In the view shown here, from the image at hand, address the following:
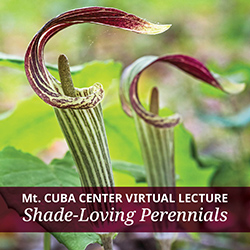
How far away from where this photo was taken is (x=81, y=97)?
0.43 metres

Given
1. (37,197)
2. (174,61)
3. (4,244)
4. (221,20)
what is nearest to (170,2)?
(221,20)

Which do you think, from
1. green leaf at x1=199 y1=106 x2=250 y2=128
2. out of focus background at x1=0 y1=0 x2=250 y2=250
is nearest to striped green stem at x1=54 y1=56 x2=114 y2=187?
out of focus background at x1=0 y1=0 x2=250 y2=250

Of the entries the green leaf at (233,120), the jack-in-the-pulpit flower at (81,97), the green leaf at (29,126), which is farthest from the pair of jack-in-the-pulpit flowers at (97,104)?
the green leaf at (233,120)

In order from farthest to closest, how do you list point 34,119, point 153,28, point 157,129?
point 34,119 < point 157,129 < point 153,28

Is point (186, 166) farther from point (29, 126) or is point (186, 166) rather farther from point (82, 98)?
point (82, 98)

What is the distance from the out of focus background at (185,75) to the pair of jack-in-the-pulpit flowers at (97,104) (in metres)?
0.27

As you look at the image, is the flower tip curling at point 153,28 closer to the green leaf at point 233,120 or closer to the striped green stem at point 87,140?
the striped green stem at point 87,140

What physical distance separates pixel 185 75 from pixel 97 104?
1931 millimetres

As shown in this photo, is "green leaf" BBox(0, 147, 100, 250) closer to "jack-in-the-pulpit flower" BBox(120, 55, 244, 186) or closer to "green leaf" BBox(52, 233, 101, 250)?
"green leaf" BBox(52, 233, 101, 250)

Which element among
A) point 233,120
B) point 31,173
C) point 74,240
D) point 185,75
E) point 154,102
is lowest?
point 74,240

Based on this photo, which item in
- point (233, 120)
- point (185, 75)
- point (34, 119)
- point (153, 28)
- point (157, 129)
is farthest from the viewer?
point (185, 75)

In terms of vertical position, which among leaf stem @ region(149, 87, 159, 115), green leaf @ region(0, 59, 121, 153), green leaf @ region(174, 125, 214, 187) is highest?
green leaf @ region(0, 59, 121, 153)

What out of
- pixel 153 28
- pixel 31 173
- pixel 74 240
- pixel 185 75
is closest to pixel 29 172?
pixel 31 173

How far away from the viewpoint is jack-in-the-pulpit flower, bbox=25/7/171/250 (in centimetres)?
39
